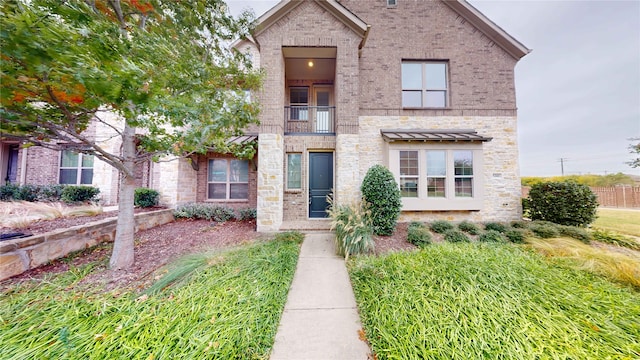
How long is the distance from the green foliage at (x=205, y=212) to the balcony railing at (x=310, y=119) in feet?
12.8

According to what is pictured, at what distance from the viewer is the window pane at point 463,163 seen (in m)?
7.38

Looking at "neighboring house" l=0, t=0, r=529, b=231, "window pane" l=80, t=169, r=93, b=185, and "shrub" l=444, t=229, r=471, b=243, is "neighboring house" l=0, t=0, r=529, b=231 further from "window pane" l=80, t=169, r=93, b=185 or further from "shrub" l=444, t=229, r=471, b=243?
"shrub" l=444, t=229, r=471, b=243

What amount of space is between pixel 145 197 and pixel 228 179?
303cm

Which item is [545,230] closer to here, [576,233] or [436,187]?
[576,233]

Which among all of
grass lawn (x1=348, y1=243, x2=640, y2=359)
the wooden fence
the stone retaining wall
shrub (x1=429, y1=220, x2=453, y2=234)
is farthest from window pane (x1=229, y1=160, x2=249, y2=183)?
the wooden fence

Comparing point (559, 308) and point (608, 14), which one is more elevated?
point (608, 14)

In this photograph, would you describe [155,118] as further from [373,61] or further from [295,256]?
[373,61]

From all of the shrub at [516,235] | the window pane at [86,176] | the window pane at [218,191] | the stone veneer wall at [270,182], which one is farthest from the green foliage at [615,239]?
the window pane at [86,176]

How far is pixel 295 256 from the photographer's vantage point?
4496 mm

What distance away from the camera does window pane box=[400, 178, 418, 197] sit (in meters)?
7.36

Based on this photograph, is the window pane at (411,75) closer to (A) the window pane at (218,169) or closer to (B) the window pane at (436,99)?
(B) the window pane at (436,99)

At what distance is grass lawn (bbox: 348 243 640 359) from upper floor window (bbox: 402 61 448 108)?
6.18 meters

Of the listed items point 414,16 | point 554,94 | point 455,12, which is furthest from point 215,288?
point 554,94

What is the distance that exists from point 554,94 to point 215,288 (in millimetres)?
30340
